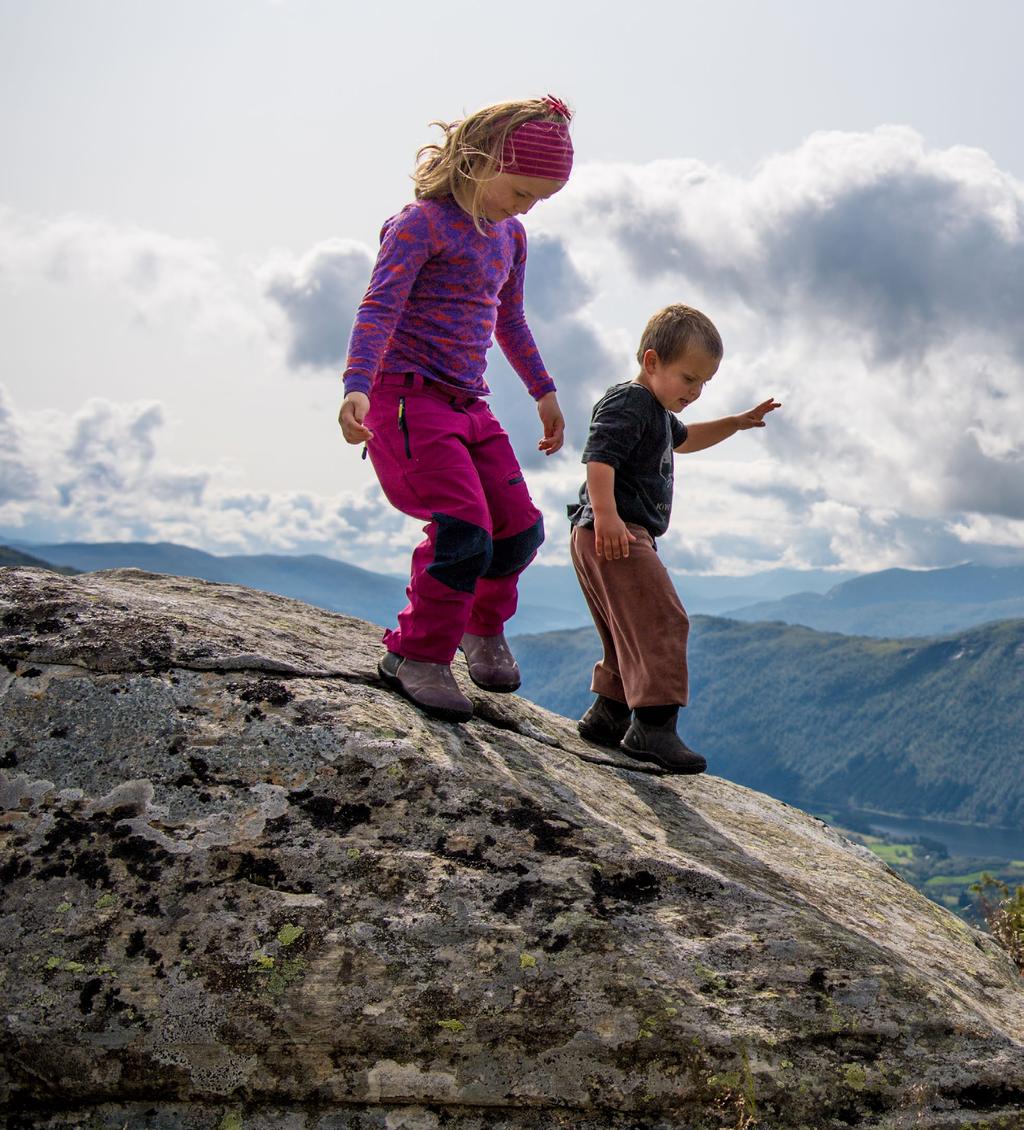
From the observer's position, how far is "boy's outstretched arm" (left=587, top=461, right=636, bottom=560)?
6211 mm

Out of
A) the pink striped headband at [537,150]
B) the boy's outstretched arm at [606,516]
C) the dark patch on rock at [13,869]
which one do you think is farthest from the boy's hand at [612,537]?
the dark patch on rock at [13,869]

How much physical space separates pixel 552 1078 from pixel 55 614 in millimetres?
3689

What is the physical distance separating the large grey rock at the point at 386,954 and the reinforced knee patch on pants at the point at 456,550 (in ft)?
3.42

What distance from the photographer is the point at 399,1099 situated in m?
3.87

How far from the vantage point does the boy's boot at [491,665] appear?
6883mm

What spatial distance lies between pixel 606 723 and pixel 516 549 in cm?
154

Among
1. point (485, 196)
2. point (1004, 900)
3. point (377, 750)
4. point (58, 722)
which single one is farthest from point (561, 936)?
point (1004, 900)

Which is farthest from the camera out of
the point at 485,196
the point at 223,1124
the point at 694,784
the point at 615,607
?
the point at 694,784

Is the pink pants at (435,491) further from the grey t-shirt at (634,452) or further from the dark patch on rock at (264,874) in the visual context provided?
the dark patch on rock at (264,874)

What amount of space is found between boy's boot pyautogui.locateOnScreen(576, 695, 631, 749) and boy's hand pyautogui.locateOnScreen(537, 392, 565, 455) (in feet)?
6.43

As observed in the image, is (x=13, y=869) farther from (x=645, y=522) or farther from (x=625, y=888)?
(x=645, y=522)

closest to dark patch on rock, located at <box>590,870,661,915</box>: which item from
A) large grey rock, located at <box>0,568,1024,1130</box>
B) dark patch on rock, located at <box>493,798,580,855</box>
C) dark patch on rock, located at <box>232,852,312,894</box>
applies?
large grey rock, located at <box>0,568,1024,1130</box>

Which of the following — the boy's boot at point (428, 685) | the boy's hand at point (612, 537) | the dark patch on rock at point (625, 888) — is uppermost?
the boy's hand at point (612, 537)

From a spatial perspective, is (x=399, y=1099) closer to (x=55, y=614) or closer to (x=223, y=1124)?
(x=223, y=1124)
